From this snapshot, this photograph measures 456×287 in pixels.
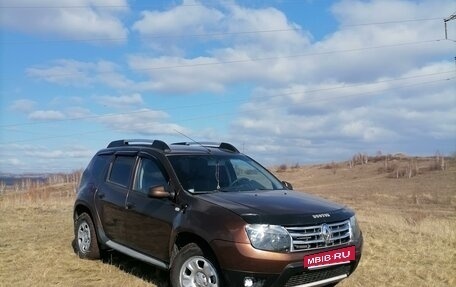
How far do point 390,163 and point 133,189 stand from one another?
2327 inches

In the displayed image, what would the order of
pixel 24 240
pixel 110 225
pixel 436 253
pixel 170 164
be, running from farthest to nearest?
pixel 24 240 < pixel 436 253 < pixel 110 225 < pixel 170 164

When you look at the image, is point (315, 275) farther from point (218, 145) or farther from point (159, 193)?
point (218, 145)

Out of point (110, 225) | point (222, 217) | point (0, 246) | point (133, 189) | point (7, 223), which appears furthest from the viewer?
point (7, 223)

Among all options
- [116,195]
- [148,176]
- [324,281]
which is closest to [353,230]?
[324,281]

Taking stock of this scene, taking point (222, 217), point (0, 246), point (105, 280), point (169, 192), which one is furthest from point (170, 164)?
point (0, 246)

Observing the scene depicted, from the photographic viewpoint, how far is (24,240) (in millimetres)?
10375

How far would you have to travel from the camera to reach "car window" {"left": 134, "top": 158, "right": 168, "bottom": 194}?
257 inches

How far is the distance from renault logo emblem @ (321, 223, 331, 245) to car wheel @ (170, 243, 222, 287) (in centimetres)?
117

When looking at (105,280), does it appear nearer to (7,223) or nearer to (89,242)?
(89,242)

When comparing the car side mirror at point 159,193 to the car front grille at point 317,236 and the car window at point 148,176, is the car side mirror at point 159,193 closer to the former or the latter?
the car window at point 148,176

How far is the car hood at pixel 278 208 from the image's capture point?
202 inches

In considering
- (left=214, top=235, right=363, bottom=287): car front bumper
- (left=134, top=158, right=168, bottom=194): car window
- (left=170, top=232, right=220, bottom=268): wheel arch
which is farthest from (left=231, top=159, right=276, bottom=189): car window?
(left=214, top=235, right=363, bottom=287): car front bumper

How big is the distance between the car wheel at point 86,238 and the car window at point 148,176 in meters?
1.53

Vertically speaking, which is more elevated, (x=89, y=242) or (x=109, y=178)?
(x=109, y=178)
